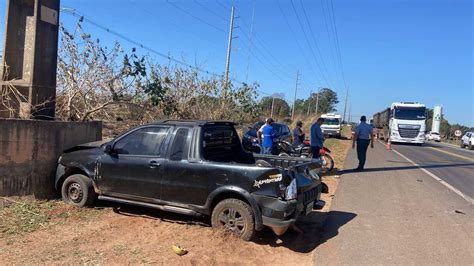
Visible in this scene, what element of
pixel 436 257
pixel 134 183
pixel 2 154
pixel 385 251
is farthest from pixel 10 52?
pixel 436 257

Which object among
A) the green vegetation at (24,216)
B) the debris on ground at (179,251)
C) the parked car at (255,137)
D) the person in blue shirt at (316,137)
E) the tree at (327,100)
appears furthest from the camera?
the tree at (327,100)

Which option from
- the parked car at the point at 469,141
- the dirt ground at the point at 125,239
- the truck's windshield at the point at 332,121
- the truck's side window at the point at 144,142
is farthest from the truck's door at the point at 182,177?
the parked car at the point at 469,141

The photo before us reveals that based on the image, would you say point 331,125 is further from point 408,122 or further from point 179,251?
point 179,251

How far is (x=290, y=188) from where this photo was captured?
604 cm

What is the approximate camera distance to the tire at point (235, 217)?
6.17 m

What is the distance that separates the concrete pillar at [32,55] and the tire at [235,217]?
471 cm

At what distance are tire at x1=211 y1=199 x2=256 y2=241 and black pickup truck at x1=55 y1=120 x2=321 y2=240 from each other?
0.01 meters

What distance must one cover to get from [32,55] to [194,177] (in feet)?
15.1

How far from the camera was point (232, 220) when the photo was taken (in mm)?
6316

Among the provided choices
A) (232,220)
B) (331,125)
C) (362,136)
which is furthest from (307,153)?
(331,125)

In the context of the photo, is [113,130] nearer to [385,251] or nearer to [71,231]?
[71,231]

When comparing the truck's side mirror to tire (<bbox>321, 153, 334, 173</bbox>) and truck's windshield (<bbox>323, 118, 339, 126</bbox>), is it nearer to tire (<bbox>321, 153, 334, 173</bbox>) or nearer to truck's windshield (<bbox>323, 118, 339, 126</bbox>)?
tire (<bbox>321, 153, 334, 173</bbox>)

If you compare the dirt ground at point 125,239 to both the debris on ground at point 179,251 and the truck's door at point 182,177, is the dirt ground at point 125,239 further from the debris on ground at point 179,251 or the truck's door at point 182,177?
the truck's door at point 182,177

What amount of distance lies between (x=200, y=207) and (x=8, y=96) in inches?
199
